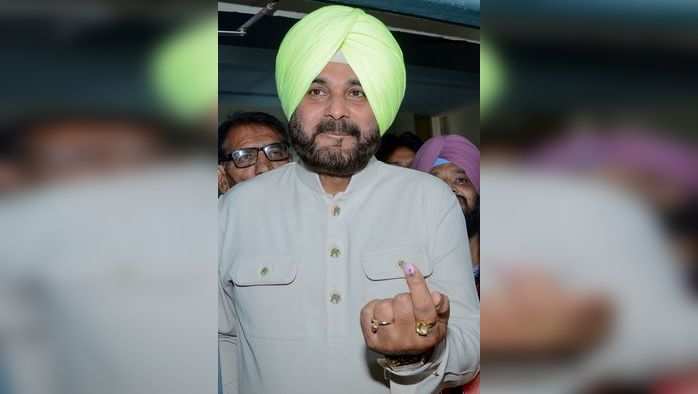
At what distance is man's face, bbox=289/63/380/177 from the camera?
28.9 inches

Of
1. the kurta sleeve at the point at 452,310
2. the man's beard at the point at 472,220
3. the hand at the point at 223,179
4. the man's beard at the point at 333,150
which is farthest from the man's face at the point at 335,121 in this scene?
the man's beard at the point at 472,220

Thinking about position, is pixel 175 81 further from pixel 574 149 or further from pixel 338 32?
pixel 338 32

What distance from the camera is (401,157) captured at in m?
1.17

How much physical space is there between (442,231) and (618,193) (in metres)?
0.32

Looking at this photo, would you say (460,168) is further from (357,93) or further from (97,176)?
(97,176)

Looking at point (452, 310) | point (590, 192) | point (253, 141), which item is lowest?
point (452, 310)

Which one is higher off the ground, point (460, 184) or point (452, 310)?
point (460, 184)

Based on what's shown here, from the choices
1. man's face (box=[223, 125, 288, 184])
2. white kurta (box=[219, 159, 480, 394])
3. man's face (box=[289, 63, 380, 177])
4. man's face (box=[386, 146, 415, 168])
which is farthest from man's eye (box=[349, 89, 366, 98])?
man's face (box=[386, 146, 415, 168])

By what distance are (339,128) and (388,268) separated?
0.17 m

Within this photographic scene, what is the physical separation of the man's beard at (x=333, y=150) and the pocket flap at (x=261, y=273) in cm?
13

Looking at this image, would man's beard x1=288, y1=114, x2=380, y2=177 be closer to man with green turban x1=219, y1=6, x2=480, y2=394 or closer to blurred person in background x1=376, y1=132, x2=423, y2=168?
man with green turban x1=219, y1=6, x2=480, y2=394

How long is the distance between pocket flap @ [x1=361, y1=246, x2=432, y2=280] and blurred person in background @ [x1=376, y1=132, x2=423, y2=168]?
1.51 ft

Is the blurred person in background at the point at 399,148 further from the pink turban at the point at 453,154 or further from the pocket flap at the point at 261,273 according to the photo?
the pocket flap at the point at 261,273

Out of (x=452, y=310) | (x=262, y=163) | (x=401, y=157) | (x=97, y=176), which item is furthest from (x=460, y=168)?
(x=97, y=176)
